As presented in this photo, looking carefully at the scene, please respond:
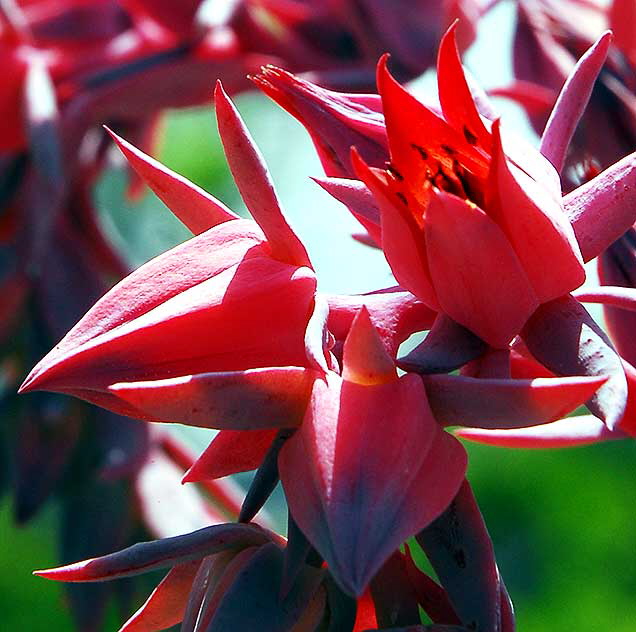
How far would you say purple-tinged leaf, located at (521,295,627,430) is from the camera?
0.28 m

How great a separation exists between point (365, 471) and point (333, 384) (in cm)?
3

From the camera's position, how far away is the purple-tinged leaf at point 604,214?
0.32 meters

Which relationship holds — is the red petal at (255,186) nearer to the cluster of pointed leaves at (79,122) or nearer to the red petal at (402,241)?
the red petal at (402,241)

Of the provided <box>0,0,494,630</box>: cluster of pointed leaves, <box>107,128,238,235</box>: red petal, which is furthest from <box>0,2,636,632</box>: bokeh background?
<box>107,128,238,235</box>: red petal

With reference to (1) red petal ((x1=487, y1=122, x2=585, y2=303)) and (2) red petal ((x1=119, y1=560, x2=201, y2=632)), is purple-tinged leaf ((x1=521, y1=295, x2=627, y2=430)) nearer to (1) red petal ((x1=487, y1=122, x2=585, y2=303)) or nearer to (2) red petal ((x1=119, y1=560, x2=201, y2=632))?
(1) red petal ((x1=487, y1=122, x2=585, y2=303))

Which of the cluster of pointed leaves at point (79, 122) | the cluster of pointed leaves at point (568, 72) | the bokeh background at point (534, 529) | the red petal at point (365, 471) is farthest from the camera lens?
the bokeh background at point (534, 529)

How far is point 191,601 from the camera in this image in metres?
0.31

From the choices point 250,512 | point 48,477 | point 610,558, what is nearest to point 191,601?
point 250,512

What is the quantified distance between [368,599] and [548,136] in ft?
0.48

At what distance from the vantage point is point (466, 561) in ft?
0.93

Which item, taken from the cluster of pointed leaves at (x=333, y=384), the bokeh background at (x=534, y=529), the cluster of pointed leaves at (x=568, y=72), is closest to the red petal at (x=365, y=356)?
the cluster of pointed leaves at (x=333, y=384)

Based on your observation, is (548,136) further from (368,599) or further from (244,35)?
(244,35)

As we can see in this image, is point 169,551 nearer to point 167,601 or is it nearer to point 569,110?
point 167,601

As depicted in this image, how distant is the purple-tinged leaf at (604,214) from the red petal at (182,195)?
0.10 meters
